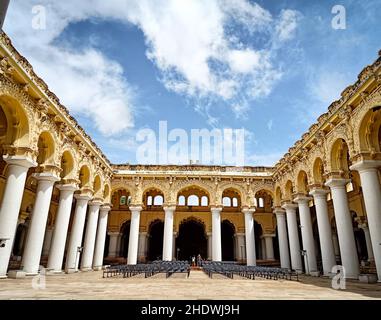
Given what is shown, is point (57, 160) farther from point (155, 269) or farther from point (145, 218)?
point (145, 218)

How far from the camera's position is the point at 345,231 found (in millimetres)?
12242

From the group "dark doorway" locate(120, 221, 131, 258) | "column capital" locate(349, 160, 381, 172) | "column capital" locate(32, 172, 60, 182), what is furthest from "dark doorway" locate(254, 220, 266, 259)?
"column capital" locate(32, 172, 60, 182)

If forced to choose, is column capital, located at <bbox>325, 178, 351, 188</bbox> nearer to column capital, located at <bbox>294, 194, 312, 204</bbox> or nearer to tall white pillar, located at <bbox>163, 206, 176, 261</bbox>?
column capital, located at <bbox>294, 194, 312, 204</bbox>

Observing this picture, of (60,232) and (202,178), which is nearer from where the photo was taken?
(60,232)

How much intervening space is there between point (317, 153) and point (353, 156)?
3.53 metres

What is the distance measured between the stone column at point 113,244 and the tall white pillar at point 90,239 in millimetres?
6801

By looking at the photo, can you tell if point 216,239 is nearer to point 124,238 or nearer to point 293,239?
point 293,239

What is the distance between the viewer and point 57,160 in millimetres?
13148

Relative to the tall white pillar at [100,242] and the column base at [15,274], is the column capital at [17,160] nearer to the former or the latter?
the column base at [15,274]

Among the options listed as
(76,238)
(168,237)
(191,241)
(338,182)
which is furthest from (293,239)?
(191,241)

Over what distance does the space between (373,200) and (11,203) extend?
13824mm

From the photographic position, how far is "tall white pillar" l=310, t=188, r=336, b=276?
45.0 feet
